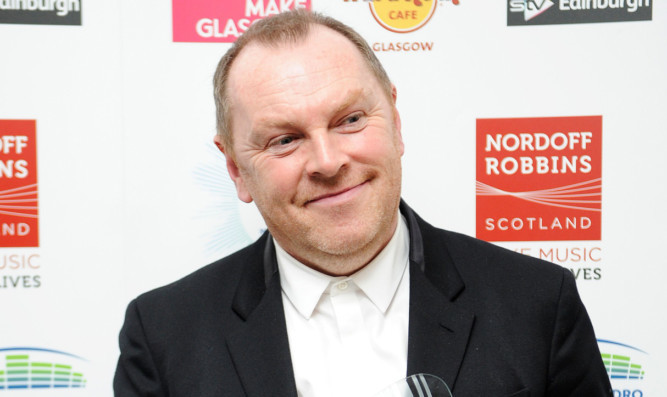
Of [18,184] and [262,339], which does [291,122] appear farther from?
[18,184]

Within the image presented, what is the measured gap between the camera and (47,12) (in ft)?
5.95

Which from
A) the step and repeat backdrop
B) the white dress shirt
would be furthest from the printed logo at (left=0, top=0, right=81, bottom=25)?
the white dress shirt

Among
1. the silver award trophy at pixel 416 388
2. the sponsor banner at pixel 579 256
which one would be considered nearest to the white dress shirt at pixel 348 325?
the silver award trophy at pixel 416 388

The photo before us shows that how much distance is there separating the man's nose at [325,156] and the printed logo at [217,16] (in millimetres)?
702

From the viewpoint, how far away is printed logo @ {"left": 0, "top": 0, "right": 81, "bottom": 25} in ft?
5.94

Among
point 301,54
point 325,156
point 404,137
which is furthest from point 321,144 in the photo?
point 404,137

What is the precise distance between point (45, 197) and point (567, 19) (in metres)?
1.60

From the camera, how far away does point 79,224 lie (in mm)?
1836

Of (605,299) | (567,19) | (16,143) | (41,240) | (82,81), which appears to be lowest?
(605,299)

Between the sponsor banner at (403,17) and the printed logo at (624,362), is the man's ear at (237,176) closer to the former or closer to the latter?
the sponsor banner at (403,17)

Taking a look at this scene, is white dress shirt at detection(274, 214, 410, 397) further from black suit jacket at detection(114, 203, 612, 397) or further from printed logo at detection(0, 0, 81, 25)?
printed logo at detection(0, 0, 81, 25)

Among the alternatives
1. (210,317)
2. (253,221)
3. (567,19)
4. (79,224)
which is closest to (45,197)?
(79,224)

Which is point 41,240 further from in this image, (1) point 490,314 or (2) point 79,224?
(1) point 490,314

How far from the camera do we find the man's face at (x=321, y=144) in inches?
49.0
